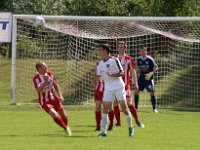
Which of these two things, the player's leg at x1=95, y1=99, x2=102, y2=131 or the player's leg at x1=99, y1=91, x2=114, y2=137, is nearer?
the player's leg at x1=99, y1=91, x2=114, y2=137

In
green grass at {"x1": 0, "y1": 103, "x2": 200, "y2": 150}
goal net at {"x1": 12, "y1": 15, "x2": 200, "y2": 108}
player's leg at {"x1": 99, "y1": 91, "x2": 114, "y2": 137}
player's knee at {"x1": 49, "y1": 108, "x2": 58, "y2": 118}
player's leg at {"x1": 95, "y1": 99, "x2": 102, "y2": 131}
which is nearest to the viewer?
green grass at {"x1": 0, "y1": 103, "x2": 200, "y2": 150}

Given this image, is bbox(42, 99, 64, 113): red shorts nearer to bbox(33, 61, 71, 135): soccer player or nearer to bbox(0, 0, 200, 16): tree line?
bbox(33, 61, 71, 135): soccer player

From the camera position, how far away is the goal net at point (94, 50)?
75.5 feet

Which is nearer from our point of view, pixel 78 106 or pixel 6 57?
pixel 78 106

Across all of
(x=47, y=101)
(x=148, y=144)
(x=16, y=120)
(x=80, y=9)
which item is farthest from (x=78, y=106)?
(x=80, y=9)

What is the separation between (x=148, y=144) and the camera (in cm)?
1267

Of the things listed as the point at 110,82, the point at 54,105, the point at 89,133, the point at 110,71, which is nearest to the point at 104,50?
the point at 110,71

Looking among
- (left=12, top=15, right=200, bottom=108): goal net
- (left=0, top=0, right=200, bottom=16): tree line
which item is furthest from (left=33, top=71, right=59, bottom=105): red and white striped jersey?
(left=0, top=0, right=200, bottom=16): tree line

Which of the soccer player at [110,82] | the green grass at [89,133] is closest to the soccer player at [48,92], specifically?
the green grass at [89,133]

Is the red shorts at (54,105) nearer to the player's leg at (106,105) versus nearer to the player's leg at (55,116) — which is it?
the player's leg at (55,116)

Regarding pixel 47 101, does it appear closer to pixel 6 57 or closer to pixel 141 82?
pixel 141 82

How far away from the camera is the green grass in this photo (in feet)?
40.7

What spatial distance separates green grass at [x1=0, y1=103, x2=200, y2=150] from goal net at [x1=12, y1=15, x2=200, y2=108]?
3426 mm

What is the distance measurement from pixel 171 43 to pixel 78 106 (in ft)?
13.8
